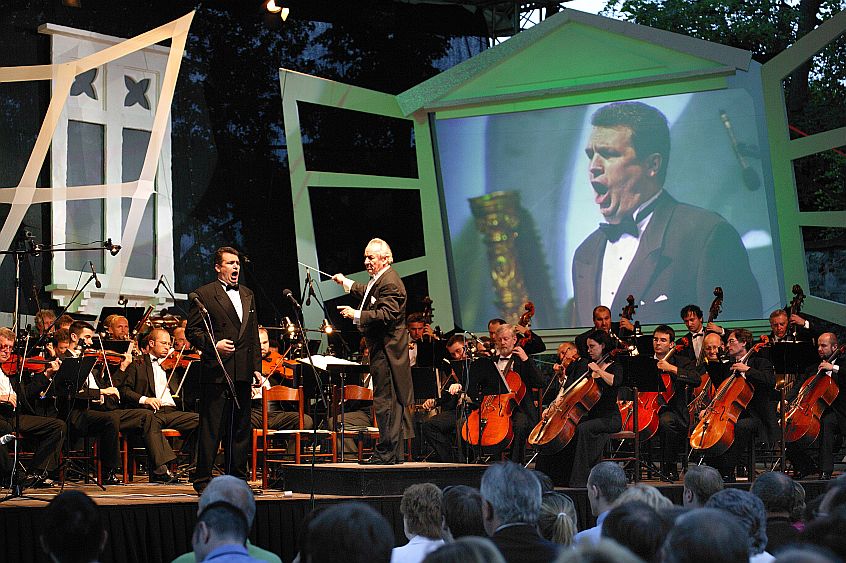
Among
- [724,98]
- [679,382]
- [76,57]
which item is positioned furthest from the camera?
[724,98]

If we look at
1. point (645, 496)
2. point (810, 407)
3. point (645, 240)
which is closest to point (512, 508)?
point (645, 496)

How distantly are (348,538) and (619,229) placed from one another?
1074cm

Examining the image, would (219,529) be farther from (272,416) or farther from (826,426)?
(826,426)

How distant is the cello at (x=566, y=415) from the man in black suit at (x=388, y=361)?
4.56ft

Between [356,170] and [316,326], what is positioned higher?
[356,170]

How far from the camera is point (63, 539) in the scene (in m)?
2.96

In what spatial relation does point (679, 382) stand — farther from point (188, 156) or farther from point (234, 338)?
point (188, 156)

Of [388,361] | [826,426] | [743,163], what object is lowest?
[826,426]

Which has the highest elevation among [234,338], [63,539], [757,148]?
[757,148]

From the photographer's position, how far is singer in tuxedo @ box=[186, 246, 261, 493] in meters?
7.09

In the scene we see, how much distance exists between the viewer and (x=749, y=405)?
8.87 metres

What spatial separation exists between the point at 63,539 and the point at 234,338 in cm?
428

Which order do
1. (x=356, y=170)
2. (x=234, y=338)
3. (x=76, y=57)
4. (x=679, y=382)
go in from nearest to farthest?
(x=234, y=338) < (x=679, y=382) < (x=76, y=57) < (x=356, y=170)

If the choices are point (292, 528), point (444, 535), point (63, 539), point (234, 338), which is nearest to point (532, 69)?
point (234, 338)
